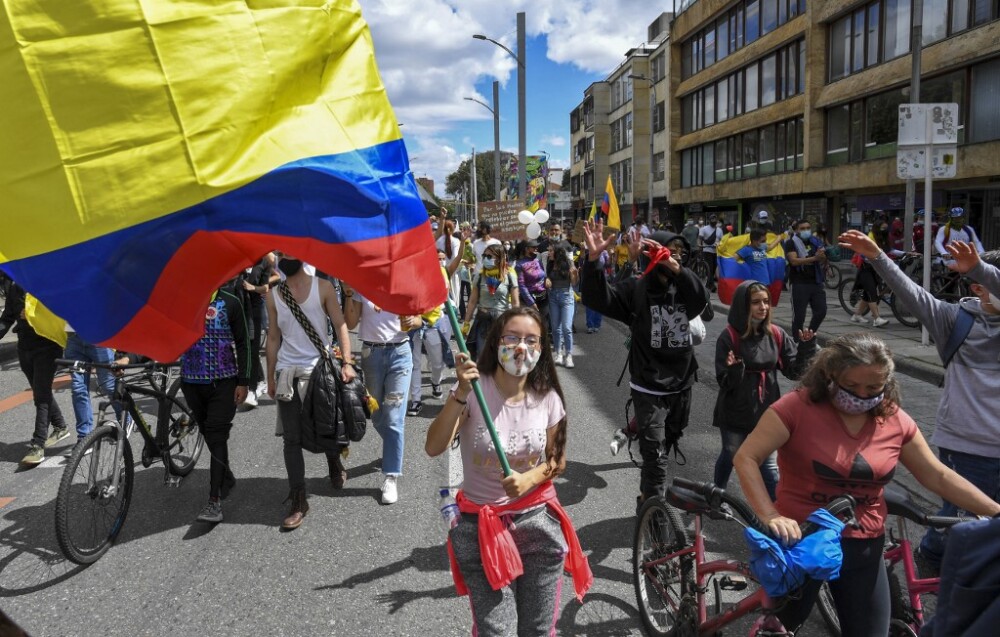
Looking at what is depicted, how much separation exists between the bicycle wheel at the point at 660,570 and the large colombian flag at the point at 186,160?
1.59m

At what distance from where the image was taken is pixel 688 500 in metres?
2.95

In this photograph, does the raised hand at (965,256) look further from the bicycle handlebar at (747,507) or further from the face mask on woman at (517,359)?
the face mask on woman at (517,359)

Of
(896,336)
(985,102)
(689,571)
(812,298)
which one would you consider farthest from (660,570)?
(985,102)

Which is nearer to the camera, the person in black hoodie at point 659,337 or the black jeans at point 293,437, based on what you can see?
the person in black hoodie at point 659,337

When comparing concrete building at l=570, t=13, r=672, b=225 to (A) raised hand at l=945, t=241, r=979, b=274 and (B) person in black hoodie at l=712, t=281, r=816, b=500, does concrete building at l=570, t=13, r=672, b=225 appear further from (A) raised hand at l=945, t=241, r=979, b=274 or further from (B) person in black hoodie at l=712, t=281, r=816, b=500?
(A) raised hand at l=945, t=241, r=979, b=274

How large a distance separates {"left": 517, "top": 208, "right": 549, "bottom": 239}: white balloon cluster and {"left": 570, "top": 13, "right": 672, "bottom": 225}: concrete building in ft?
79.3

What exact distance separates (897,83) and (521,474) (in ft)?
80.5

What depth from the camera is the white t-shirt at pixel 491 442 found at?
9.41ft

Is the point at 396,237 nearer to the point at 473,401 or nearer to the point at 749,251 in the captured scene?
the point at 473,401

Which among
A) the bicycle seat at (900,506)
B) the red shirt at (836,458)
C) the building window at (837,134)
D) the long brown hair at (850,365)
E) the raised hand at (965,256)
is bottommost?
the bicycle seat at (900,506)

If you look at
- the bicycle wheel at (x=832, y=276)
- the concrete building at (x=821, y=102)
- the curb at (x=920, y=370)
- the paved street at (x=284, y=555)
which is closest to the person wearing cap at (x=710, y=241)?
the bicycle wheel at (x=832, y=276)

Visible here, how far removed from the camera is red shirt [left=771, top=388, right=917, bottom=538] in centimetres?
274

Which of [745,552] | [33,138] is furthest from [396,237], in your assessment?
[745,552]

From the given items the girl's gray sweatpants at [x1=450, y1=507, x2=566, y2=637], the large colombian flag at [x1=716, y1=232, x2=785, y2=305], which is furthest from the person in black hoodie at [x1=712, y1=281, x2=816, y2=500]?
the large colombian flag at [x1=716, y1=232, x2=785, y2=305]
